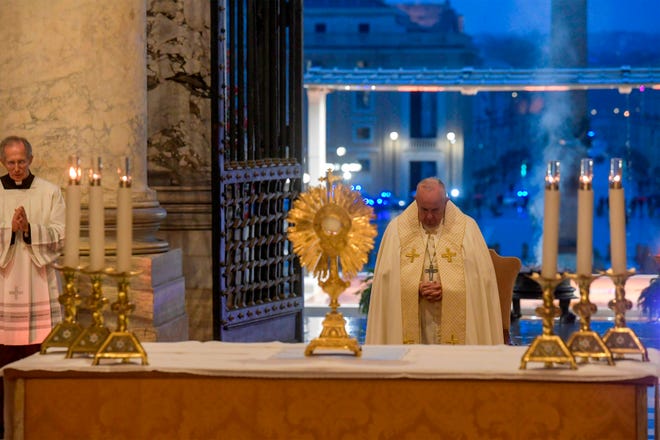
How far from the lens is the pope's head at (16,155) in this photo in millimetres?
6699

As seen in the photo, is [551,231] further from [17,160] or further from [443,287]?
[17,160]

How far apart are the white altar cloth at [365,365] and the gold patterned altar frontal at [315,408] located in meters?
0.03

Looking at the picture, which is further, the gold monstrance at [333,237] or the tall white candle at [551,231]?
the gold monstrance at [333,237]

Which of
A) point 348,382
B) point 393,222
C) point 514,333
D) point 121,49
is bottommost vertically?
point 514,333

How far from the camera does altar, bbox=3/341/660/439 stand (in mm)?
4207

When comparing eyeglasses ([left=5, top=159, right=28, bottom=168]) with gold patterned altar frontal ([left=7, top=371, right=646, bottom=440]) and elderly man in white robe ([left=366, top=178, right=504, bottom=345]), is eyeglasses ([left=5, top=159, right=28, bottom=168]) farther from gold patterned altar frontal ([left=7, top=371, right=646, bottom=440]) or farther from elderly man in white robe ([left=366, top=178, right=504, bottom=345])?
gold patterned altar frontal ([left=7, top=371, right=646, bottom=440])

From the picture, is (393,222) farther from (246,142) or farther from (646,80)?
(646,80)

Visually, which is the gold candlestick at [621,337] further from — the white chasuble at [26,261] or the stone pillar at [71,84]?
the stone pillar at [71,84]

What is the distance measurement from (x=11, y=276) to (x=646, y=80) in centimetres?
1292

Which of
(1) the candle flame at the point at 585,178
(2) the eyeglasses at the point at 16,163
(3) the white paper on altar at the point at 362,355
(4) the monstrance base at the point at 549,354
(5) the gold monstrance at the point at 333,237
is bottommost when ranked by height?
(3) the white paper on altar at the point at 362,355

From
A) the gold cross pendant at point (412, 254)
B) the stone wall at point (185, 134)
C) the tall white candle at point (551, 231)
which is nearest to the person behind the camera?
the tall white candle at point (551, 231)

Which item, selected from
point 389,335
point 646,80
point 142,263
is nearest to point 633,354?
point 389,335

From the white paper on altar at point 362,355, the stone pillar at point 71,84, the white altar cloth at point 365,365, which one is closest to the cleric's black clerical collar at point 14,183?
the stone pillar at point 71,84

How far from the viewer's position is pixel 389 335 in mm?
6574
